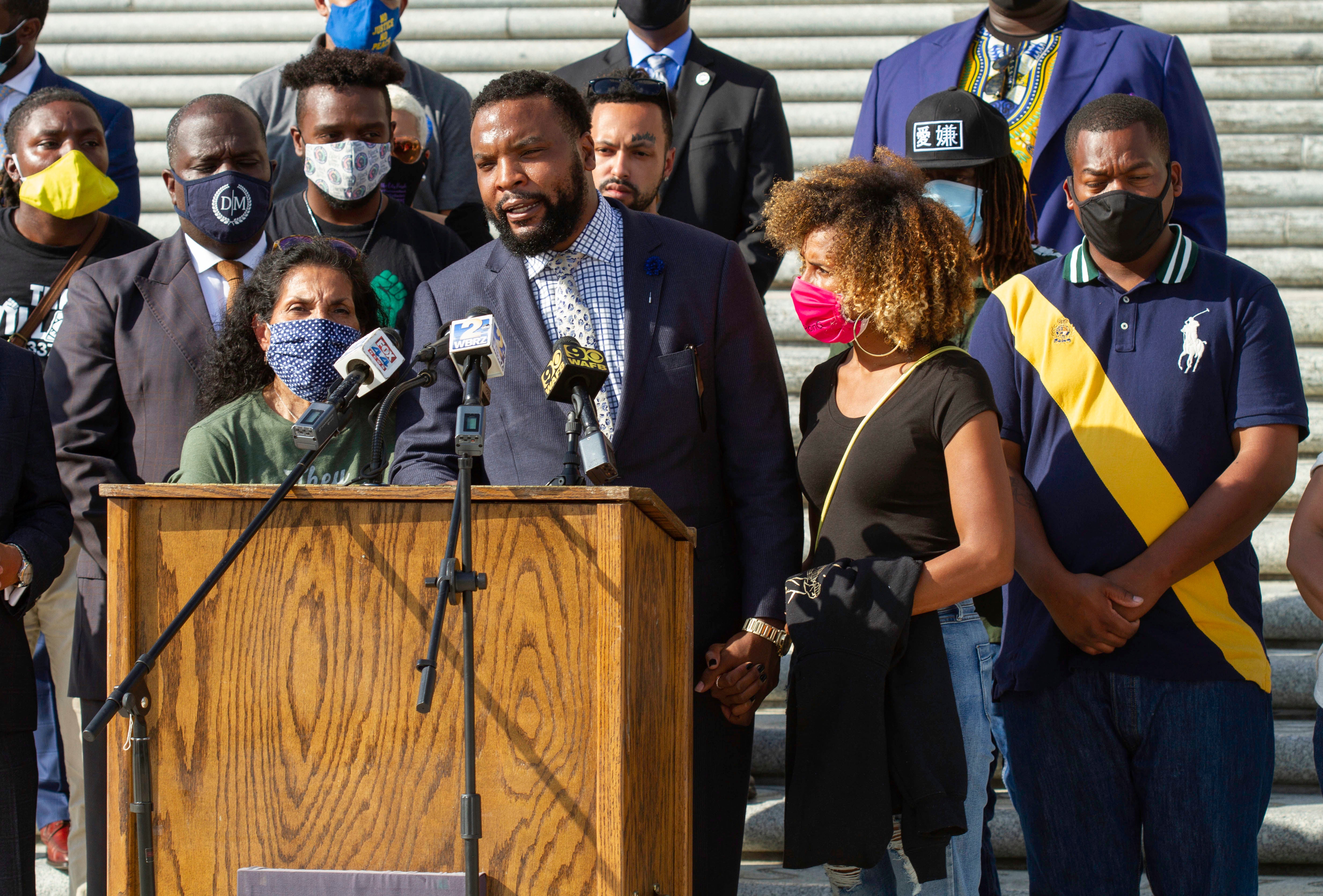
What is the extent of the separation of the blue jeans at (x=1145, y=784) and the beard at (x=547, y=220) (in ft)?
5.36

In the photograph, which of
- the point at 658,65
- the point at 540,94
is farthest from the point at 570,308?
the point at 658,65

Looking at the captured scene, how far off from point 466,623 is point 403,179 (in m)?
3.31

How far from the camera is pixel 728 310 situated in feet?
10.9

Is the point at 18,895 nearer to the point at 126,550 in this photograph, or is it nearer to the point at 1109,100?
the point at 126,550

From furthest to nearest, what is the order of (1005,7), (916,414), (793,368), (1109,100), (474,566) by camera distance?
1. (793,368)
2. (1005,7)
3. (1109,100)
4. (916,414)
5. (474,566)

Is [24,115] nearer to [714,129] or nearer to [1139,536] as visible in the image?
[714,129]

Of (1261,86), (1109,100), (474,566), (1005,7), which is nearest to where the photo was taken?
(474,566)

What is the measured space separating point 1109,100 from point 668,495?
5.34 feet

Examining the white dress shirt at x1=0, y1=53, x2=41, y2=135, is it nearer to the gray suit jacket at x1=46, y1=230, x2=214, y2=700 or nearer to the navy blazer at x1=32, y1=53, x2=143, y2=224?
the navy blazer at x1=32, y1=53, x2=143, y2=224

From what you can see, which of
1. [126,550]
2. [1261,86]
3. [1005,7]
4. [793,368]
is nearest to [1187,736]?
[126,550]

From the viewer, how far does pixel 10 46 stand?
561 centimetres

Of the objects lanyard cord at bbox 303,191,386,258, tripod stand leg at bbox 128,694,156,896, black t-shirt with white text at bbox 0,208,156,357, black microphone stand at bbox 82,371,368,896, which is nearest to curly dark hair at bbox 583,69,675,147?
lanyard cord at bbox 303,191,386,258

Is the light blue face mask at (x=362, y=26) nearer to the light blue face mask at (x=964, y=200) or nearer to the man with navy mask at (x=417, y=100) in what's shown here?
the man with navy mask at (x=417, y=100)

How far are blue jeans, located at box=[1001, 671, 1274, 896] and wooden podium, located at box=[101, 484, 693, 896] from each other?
56.2 inches
